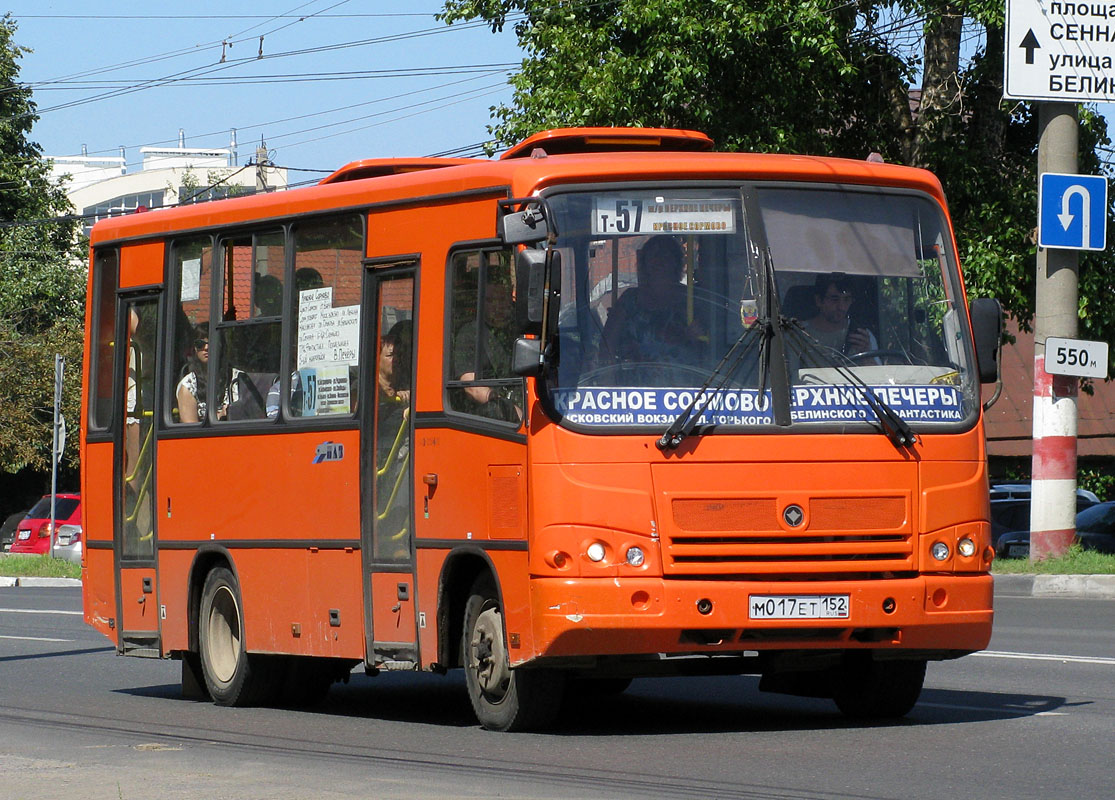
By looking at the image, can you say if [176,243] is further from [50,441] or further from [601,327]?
[50,441]

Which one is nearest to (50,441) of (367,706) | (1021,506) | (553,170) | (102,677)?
(1021,506)

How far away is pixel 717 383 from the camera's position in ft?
32.3

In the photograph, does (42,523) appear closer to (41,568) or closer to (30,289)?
(41,568)

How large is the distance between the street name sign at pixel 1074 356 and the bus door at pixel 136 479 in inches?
472

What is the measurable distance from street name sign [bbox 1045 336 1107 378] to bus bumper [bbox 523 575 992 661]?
519 inches

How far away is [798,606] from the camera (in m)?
9.67

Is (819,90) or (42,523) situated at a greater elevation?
(819,90)

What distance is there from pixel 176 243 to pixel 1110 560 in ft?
42.5

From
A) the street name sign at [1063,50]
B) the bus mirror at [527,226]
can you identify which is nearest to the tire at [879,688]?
the bus mirror at [527,226]

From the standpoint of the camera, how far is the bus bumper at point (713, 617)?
9.49 meters

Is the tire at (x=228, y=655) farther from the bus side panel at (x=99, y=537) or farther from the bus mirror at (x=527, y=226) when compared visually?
the bus mirror at (x=527, y=226)

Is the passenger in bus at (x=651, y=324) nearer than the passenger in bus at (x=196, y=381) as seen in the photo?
Yes

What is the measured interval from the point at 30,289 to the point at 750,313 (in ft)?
139

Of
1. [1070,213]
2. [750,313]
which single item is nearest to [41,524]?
[1070,213]
